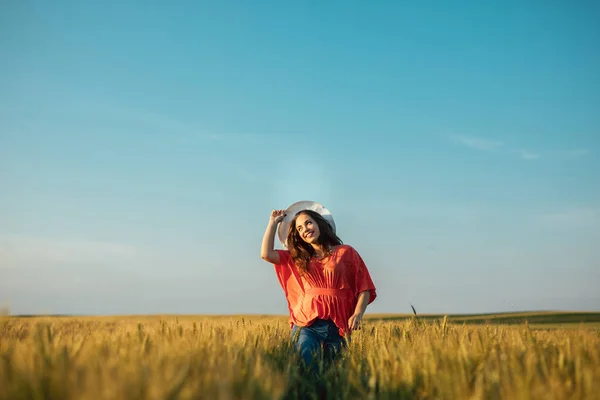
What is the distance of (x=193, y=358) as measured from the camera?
3.17m

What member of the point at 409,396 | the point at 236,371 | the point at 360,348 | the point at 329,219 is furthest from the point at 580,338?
the point at 236,371

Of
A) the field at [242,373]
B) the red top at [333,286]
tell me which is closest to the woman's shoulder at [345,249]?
the red top at [333,286]

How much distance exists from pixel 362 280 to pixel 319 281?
549 mm

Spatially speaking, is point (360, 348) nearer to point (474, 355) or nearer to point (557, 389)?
point (474, 355)

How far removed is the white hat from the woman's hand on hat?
150 mm

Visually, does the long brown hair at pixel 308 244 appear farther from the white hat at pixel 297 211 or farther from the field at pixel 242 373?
the field at pixel 242 373

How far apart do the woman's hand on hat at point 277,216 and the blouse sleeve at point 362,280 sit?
1.11m

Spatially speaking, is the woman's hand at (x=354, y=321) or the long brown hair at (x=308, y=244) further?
the long brown hair at (x=308, y=244)

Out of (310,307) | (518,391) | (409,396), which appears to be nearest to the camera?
(518,391)

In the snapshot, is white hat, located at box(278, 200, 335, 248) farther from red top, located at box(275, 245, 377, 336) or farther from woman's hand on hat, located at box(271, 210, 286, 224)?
red top, located at box(275, 245, 377, 336)

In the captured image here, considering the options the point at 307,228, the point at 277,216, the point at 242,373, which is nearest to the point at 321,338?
the point at 307,228

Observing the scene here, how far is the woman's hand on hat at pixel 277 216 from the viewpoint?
6.73m

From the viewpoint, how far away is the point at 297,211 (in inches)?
278

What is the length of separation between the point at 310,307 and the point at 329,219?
1.32 meters
